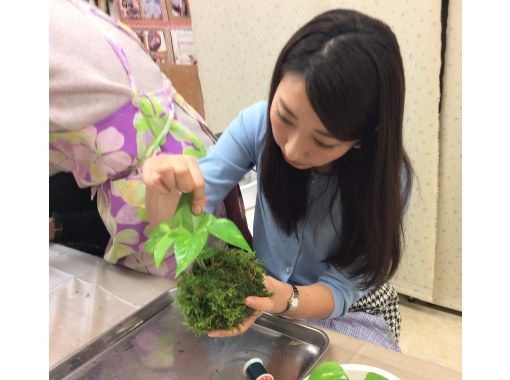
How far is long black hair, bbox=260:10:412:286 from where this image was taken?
607mm

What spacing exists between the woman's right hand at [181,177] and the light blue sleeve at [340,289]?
1.10 feet

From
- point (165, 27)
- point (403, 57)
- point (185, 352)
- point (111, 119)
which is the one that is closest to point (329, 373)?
point (185, 352)

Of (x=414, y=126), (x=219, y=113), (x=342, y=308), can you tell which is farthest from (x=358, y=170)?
(x=219, y=113)

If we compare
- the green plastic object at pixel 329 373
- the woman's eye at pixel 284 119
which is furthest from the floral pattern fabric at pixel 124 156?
the green plastic object at pixel 329 373

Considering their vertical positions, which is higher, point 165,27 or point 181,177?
point 165,27

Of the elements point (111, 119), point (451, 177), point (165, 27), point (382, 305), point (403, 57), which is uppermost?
point (165, 27)

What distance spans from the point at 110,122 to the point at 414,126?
97 centimetres

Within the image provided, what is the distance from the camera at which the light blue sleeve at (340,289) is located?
2.67 feet

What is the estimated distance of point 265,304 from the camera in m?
0.62

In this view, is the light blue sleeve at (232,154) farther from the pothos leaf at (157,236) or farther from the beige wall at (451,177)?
the beige wall at (451,177)

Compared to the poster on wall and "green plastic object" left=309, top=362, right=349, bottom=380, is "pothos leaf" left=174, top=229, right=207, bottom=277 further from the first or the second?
the poster on wall

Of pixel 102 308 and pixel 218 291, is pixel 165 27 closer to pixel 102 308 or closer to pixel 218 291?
pixel 102 308

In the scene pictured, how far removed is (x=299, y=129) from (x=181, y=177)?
18 centimetres

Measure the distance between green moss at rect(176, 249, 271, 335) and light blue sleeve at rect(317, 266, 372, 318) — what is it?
233 mm
